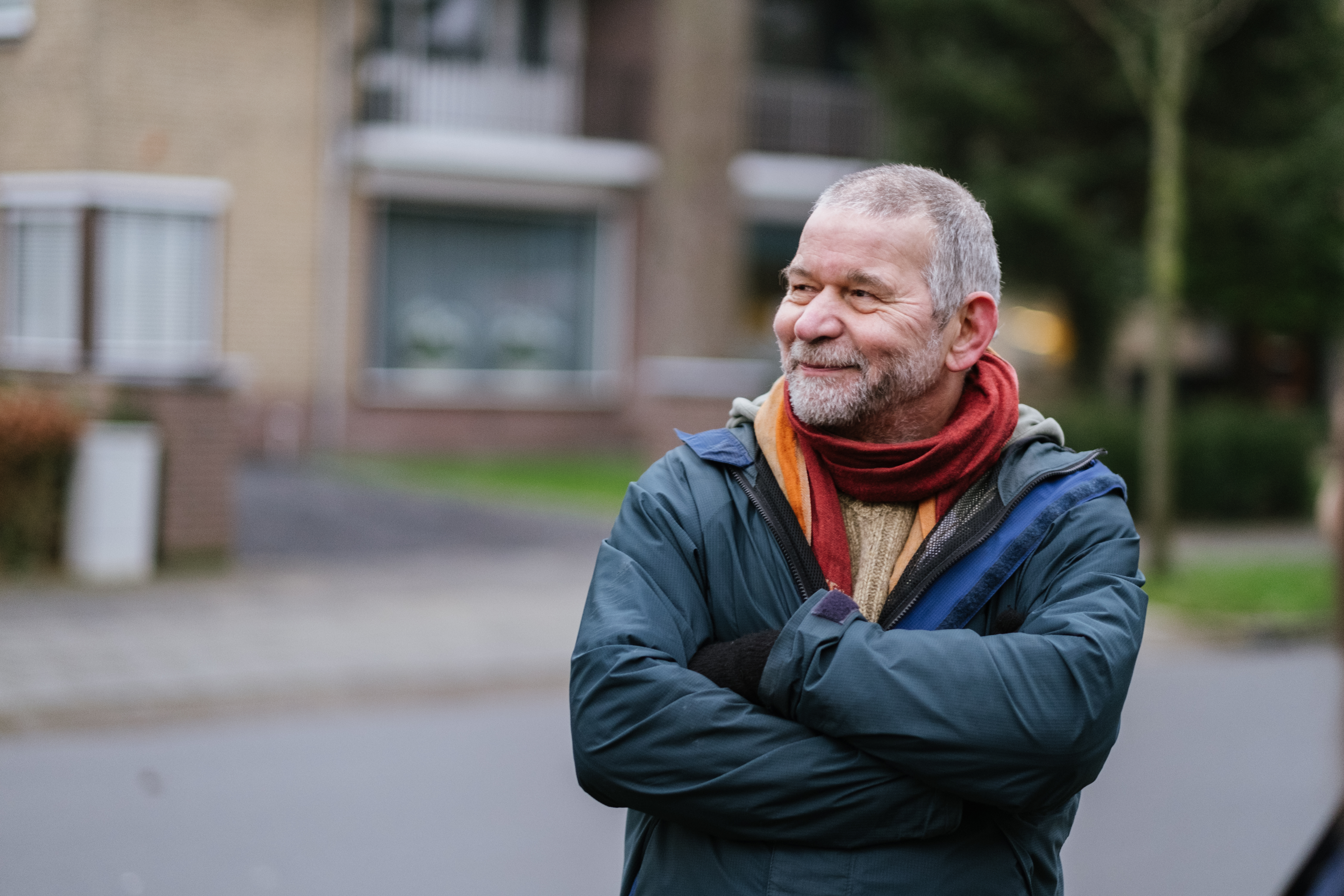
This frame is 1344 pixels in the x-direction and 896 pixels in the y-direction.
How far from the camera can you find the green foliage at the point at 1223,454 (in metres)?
15.0

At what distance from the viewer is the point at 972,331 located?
2.18 m

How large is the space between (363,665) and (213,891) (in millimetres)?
3122

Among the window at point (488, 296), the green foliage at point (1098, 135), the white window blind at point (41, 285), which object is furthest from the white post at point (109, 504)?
the window at point (488, 296)

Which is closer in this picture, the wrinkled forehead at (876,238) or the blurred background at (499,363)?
the wrinkled forehead at (876,238)

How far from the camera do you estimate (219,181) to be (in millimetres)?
9266

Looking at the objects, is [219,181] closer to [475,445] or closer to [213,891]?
[213,891]

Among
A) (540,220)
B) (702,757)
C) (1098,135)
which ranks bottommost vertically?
(702,757)

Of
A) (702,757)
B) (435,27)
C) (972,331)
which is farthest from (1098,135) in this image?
(702,757)

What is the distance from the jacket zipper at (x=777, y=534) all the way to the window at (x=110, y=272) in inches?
197

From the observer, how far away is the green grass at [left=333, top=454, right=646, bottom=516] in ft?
51.8

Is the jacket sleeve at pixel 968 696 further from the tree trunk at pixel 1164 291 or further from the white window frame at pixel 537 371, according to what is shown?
the white window frame at pixel 537 371

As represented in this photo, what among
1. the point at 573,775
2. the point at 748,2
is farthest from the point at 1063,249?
the point at 573,775

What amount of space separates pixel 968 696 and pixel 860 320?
544mm

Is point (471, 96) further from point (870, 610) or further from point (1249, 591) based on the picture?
point (870, 610)
